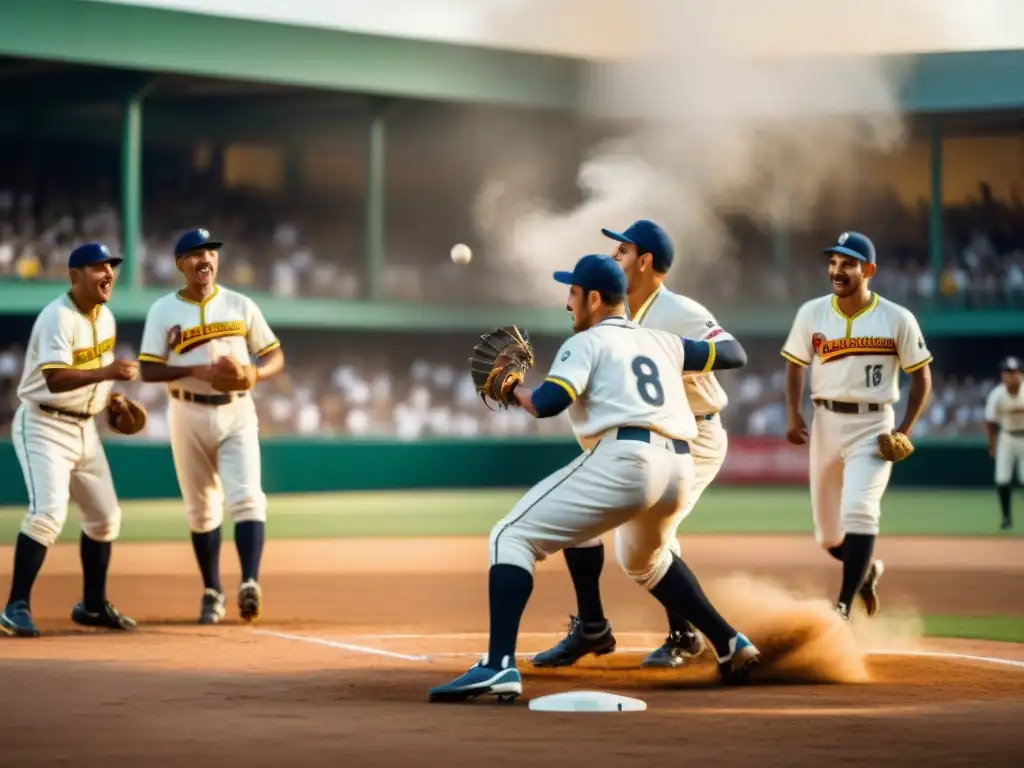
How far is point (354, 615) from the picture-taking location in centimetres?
1093

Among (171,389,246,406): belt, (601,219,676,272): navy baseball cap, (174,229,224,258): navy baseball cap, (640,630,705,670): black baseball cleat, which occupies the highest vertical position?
(174,229,224,258): navy baseball cap

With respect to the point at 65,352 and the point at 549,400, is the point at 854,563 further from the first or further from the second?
the point at 65,352

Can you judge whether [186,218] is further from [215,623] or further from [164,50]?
[215,623]

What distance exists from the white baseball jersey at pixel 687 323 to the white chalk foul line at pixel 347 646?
1884 mm

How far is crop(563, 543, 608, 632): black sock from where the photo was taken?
26.4 feet

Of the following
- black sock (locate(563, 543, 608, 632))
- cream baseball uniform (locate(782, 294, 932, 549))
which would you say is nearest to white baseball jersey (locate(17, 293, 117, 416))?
black sock (locate(563, 543, 608, 632))

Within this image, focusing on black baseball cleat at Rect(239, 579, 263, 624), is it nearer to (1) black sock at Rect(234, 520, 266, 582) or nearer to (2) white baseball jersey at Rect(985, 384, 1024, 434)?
(1) black sock at Rect(234, 520, 266, 582)

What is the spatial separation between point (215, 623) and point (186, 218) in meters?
20.8

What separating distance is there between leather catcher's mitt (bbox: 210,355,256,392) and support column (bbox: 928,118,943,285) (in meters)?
24.9

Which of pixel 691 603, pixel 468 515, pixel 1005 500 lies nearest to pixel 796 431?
pixel 691 603

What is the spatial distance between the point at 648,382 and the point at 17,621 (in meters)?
4.22

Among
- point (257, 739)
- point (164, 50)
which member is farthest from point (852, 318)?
point (164, 50)

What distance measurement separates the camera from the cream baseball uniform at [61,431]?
9.33 meters

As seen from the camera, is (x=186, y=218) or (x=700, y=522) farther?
(x=186, y=218)
